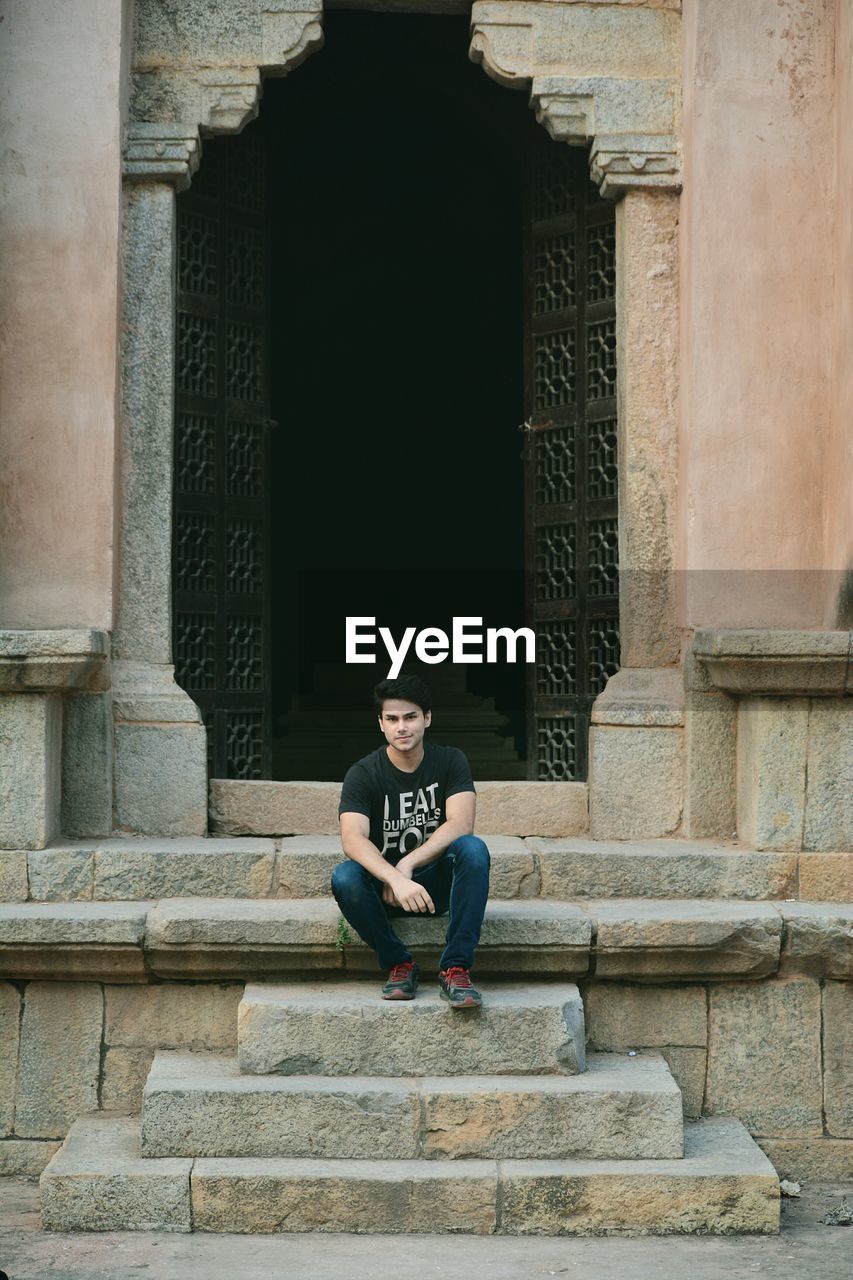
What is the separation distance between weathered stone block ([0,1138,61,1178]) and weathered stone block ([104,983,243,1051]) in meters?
0.48

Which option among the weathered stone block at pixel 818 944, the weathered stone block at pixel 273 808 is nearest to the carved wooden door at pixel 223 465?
the weathered stone block at pixel 273 808

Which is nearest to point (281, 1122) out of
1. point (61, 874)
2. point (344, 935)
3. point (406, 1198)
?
point (406, 1198)

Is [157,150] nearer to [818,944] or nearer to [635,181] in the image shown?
[635,181]

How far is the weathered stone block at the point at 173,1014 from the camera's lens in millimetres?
6246

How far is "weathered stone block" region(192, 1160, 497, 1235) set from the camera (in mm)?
5258

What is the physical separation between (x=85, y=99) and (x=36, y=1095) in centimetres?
403

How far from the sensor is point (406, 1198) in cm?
527

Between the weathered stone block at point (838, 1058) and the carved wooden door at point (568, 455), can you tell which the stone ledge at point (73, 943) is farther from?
the weathered stone block at point (838, 1058)

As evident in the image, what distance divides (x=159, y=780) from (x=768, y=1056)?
271 cm

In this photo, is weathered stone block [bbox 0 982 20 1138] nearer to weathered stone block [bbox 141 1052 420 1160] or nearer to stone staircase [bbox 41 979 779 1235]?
stone staircase [bbox 41 979 779 1235]

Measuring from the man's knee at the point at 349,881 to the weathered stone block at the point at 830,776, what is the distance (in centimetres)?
189

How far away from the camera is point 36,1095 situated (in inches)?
243

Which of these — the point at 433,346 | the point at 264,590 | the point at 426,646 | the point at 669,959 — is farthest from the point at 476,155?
the point at 669,959

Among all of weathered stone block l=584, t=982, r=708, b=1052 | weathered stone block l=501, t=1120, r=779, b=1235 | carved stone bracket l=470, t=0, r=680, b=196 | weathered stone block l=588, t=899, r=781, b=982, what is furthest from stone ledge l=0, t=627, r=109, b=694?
carved stone bracket l=470, t=0, r=680, b=196
